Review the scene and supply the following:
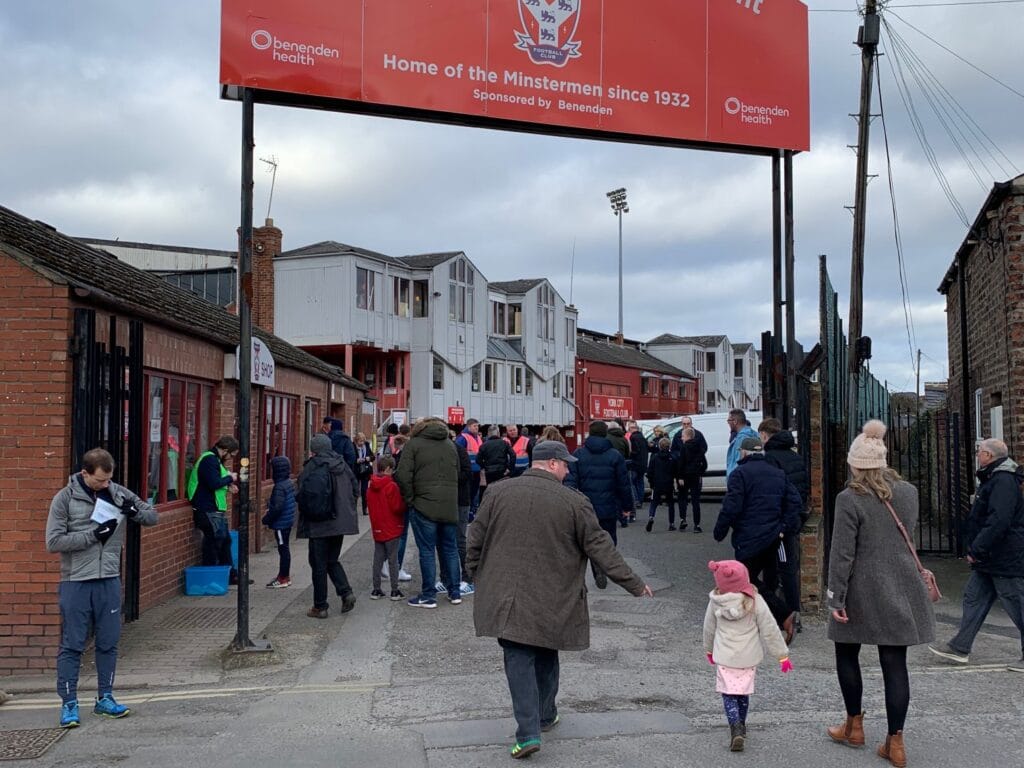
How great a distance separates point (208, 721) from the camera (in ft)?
19.3

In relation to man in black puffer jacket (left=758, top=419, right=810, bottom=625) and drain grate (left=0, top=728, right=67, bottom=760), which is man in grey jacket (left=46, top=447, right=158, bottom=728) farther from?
man in black puffer jacket (left=758, top=419, right=810, bottom=625)

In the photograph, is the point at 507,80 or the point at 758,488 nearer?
the point at 758,488

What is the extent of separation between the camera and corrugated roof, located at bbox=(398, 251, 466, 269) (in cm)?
3759

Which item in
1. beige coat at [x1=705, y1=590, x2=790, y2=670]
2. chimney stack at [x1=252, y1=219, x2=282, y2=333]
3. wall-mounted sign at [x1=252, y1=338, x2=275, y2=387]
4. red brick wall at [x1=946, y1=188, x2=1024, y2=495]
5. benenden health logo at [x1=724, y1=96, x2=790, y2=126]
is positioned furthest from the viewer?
chimney stack at [x1=252, y1=219, x2=282, y2=333]

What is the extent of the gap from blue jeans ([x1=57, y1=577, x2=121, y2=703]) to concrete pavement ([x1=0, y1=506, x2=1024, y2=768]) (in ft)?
0.98

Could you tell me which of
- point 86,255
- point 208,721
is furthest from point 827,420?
point 86,255

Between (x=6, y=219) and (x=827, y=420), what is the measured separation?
8.44m

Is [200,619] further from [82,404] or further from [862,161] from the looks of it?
[862,161]

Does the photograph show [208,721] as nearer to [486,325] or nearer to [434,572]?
[434,572]

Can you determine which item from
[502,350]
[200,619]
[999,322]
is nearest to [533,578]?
[200,619]

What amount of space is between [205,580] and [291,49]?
5581 mm

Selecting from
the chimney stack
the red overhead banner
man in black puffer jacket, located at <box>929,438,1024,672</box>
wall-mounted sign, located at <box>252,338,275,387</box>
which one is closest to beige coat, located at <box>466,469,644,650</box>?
man in black puffer jacket, located at <box>929,438,1024,672</box>

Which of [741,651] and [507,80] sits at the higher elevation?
[507,80]

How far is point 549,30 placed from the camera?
9070mm
